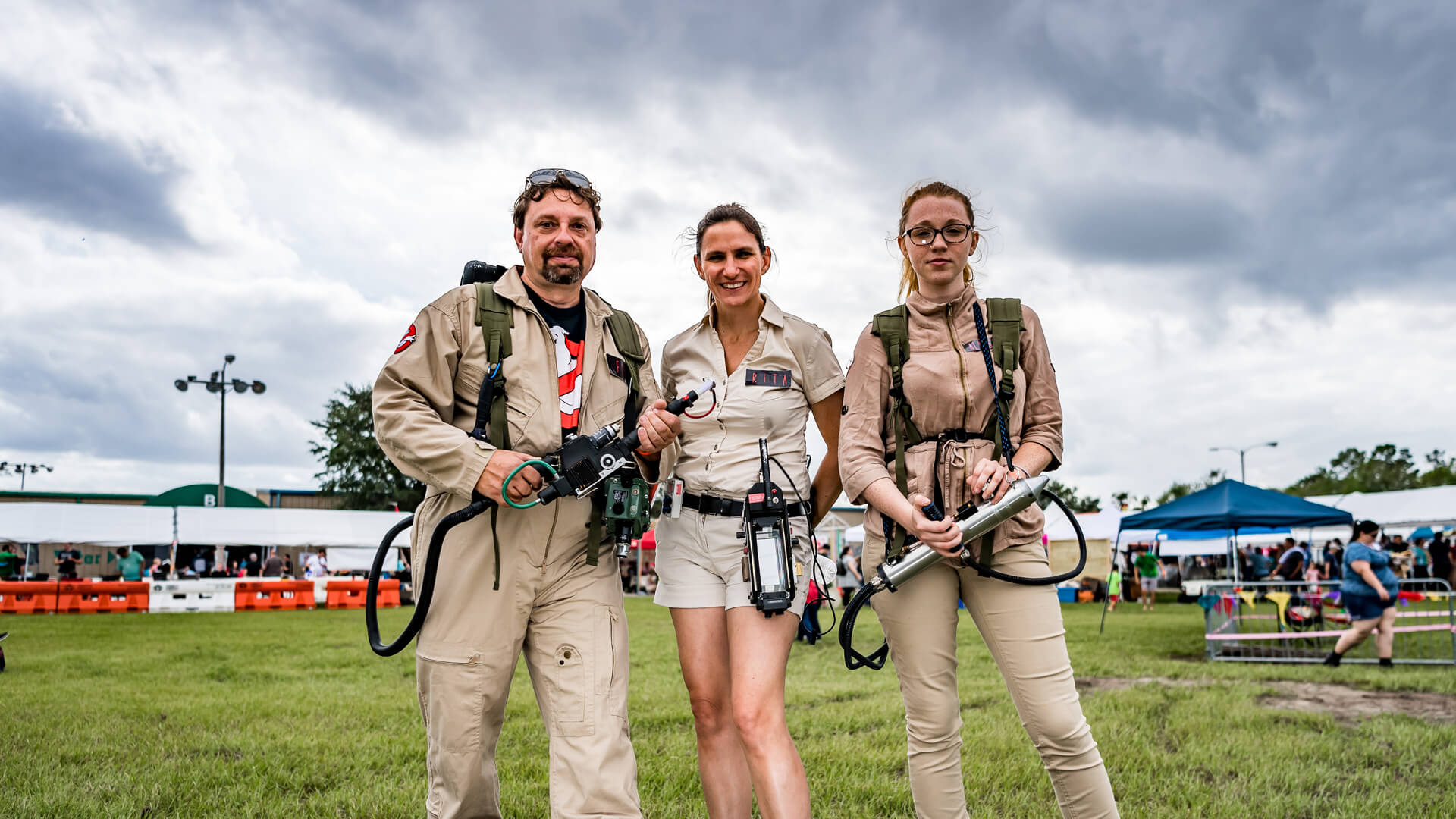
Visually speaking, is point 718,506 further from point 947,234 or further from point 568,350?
point 947,234

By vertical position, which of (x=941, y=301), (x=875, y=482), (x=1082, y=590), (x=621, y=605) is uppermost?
(x=941, y=301)

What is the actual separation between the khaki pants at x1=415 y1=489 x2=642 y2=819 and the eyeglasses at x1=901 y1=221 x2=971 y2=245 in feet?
5.20

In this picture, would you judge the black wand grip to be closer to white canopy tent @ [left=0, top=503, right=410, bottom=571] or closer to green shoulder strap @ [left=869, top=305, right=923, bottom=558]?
green shoulder strap @ [left=869, top=305, right=923, bottom=558]

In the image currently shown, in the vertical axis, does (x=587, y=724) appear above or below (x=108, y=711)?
above

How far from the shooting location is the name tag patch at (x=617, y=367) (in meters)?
3.45

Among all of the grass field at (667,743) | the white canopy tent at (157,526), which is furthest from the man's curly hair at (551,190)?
the white canopy tent at (157,526)

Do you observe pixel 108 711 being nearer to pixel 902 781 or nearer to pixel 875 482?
pixel 902 781

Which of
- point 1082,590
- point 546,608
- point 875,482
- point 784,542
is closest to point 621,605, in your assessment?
point 546,608

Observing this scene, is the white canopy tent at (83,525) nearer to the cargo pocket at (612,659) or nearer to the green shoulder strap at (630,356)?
the green shoulder strap at (630,356)

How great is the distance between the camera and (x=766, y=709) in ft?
10.4

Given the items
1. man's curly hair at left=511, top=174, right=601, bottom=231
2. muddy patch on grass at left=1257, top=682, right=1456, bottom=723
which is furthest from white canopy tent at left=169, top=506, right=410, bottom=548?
man's curly hair at left=511, top=174, right=601, bottom=231

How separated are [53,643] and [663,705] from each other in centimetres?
1072

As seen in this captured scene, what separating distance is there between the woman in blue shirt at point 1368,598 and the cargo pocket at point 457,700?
11.6 m

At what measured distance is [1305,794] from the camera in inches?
188
